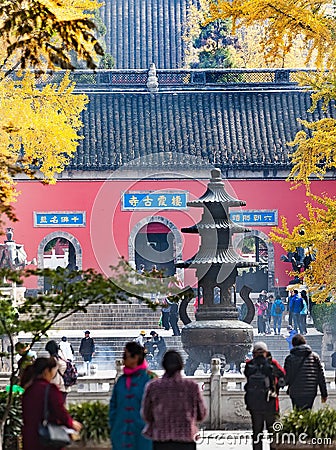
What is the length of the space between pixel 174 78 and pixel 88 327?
1041 centimetres

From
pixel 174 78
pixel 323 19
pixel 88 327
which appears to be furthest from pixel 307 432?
pixel 174 78

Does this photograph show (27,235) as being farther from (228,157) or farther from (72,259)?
(228,157)

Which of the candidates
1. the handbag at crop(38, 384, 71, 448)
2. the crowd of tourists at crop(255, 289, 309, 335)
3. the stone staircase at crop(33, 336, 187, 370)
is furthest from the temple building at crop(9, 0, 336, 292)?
the handbag at crop(38, 384, 71, 448)

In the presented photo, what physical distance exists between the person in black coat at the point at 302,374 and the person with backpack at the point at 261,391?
2.01 ft

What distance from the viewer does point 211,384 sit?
14648mm

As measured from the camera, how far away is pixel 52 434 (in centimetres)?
850

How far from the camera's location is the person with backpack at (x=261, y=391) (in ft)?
35.8

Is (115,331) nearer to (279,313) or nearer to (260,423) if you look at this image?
(279,313)

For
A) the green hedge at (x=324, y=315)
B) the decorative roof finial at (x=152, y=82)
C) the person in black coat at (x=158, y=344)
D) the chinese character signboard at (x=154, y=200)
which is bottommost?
the person in black coat at (x=158, y=344)

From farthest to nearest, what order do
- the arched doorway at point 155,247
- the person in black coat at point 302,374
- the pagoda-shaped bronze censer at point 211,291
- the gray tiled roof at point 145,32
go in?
the gray tiled roof at point 145,32 → the arched doorway at point 155,247 → the pagoda-shaped bronze censer at point 211,291 → the person in black coat at point 302,374

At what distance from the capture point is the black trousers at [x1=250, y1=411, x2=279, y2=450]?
1092 centimetres

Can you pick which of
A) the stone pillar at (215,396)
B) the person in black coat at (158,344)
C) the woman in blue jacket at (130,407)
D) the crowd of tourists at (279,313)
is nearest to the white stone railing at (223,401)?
the stone pillar at (215,396)

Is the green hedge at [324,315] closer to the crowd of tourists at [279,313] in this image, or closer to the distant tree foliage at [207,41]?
the crowd of tourists at [279,313]

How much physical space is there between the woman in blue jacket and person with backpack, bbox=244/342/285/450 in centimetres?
214
